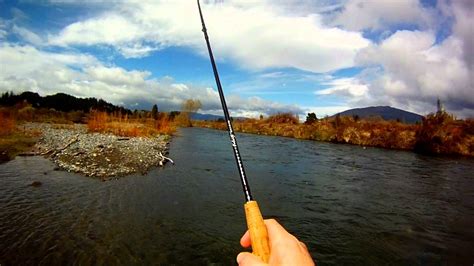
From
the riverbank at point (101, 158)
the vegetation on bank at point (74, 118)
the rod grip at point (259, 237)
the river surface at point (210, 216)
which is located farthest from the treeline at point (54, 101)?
the rod grip at point (259, 237)

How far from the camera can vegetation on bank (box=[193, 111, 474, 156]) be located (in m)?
30.0

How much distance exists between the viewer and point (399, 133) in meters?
33.9

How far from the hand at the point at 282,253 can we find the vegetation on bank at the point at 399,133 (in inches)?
1334

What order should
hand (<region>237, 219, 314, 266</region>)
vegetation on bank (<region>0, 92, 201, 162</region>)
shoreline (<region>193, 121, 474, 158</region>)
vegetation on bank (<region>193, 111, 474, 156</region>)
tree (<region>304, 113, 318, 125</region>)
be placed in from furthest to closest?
tree (<region>304, 113, 318, 125</region>), shoreline (<region>193, 121, 474, 158</region>), vegetation on bank (<region>193, 111, 474, 156</region>), vegetation on bank (<region>0, 92, 201, 162</region>), hand (<region>237, 219, 314, 266</region>)

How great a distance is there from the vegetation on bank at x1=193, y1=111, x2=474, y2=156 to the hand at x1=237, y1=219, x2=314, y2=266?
111ft

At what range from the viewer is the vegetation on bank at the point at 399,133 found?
1179 inches

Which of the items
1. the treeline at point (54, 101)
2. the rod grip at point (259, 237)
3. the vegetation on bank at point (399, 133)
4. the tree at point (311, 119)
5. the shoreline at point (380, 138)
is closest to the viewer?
the rod grip at point (259, 237)

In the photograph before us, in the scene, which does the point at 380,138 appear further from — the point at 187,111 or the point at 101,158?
the point at 187,111

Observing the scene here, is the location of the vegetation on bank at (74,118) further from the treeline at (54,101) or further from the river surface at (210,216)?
the river surface at (210,216)

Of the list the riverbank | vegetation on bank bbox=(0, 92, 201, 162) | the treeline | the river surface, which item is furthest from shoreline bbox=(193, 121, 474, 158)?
the treeline

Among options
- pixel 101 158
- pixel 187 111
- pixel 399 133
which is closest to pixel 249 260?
pixel 101 158

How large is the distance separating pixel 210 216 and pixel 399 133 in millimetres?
30755

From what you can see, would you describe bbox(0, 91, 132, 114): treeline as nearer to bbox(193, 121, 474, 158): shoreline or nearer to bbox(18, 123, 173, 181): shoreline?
bbox(193, 121, 474, 158): shoreline

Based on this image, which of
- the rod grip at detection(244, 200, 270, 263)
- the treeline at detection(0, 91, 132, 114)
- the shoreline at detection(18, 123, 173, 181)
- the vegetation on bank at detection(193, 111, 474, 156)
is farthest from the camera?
the treeline at detection(0, 91, 132, 114)
